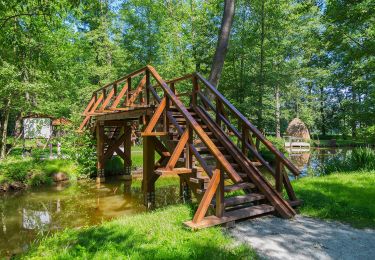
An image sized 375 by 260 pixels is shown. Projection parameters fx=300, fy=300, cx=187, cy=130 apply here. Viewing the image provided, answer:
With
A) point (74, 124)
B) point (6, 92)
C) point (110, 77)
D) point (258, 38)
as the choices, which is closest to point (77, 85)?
point (110, 77)

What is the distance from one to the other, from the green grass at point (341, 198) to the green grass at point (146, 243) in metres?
2.46

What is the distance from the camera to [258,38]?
67.4ft

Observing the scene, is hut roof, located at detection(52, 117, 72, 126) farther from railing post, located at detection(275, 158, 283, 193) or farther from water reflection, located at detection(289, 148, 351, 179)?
railing post, located at detection(275, 158, 283, 193)

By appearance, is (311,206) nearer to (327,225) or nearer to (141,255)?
(327,225)

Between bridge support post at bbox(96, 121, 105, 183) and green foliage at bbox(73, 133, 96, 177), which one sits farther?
green foliage at bbox(73, 133, 96, 177)

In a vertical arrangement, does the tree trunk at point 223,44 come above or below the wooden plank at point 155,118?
above

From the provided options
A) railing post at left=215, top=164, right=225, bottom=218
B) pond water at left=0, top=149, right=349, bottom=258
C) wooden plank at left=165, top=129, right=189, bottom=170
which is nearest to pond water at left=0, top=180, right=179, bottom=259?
pond water at left=0, top=149, right=349, bottom=258

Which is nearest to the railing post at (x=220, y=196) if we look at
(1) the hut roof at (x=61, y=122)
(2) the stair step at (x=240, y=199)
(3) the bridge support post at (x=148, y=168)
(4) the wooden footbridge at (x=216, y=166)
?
(4) the wooden footbridge at (x=216, y=166)

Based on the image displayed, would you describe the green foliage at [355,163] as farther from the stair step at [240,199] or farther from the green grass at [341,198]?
the stair step at [240,199]

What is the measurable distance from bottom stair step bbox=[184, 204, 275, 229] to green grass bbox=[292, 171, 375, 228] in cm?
90

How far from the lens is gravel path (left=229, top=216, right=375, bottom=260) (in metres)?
3.95

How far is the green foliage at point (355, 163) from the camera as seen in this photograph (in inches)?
392

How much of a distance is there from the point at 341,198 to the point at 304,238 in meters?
2.43

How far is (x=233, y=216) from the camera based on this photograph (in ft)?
17.0
